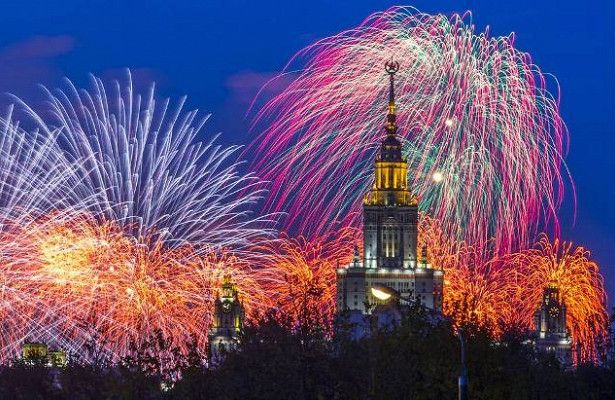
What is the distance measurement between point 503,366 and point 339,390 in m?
11.7

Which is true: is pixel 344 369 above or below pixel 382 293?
above

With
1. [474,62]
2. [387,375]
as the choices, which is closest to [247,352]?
[387,375]

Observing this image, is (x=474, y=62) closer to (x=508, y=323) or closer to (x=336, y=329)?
(x=336, y=329)

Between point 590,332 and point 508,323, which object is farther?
point 590,332

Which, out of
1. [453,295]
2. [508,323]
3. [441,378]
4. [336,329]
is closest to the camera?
[441,378]

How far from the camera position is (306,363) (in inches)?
4560

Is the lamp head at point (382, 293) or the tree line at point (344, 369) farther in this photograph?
the tree line at point (344, 369)

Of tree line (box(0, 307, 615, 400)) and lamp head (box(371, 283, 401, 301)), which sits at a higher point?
tree line (box(0, 307, 615, 400))

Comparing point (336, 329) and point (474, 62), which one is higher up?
point (474, 62)

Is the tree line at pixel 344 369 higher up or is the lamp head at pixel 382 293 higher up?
the tree line at pixel 344 369

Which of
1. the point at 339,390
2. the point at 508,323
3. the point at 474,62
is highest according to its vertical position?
the point at 474,62

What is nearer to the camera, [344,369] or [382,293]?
[382,293]

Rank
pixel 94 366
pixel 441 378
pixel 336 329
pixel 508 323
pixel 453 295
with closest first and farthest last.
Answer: pixel 441 378, pixel 336 329, pixel 94 366, pixel 508 323, pixel 453 295

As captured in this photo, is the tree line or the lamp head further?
the tree line
